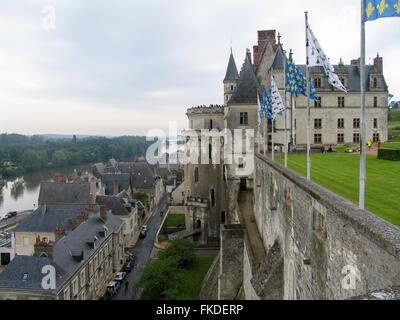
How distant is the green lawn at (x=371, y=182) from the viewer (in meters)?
7.91

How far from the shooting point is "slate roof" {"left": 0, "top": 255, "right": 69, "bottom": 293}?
55.7 feet

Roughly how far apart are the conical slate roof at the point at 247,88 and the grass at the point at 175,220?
1711 cm

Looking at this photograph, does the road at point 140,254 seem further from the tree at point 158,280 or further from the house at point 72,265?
the tree at point 158,280

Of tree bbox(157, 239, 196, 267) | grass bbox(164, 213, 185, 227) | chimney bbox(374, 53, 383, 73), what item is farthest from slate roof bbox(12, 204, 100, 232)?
chimney bbox(374, 53, 383, 73)

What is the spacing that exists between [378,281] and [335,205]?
67.6 inches

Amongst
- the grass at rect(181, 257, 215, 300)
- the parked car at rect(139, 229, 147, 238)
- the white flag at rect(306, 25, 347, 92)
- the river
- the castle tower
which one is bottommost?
the parked car at rect(139, 229, 147, 238)

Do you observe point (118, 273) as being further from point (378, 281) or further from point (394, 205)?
point (378, 281)

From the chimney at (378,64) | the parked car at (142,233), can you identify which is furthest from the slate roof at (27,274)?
the chimney at (378,64)

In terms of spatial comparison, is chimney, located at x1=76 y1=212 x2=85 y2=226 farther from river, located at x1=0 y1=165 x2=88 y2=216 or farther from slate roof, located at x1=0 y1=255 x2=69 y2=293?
river, located at x1=0 y1=165 x2=88 y2=216

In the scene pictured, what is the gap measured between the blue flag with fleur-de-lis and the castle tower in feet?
91.6

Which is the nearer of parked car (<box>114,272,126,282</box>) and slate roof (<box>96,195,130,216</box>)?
parked car (<box>114,272,126,282</box>)

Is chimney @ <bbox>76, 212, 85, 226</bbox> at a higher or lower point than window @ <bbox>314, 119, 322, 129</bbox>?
lower

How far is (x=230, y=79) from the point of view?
33.7 meters

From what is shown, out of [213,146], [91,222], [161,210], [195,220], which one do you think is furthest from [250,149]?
[161,210]
